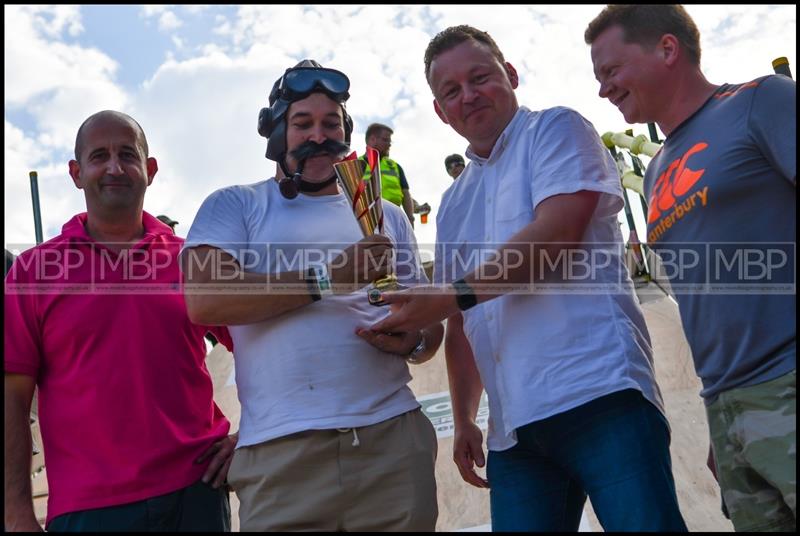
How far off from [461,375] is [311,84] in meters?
1.24

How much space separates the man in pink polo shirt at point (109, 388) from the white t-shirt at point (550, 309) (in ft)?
3.37

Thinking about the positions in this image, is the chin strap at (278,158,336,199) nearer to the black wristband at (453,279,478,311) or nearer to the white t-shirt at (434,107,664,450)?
the white t-shirt at (434,107,664,450)

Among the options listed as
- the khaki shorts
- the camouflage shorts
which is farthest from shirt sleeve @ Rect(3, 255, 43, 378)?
the camouflage shorts

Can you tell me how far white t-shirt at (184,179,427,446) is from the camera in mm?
2453

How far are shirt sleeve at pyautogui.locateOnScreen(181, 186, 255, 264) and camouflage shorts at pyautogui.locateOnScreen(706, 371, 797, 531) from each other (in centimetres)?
161

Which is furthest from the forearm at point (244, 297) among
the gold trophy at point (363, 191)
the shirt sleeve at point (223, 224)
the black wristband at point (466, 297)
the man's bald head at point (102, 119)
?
the man's bald head at point (102, 119)

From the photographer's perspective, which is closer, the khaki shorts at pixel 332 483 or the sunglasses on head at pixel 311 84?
the khaki shorts at pixel 332 483

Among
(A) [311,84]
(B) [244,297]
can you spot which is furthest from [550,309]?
(A) [311,84]

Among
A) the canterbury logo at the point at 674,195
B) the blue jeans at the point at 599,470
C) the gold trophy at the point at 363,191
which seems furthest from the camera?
the gold trophy at the point at 363,191

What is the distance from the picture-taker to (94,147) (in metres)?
2.95

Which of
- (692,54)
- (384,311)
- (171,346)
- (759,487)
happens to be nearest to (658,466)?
(759,487)

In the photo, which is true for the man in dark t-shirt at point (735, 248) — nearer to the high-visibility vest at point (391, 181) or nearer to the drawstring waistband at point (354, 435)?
the drawstring waistband at point (354, 435)

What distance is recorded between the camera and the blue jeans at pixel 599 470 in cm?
211

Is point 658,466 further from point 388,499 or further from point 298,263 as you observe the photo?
point 298,263
